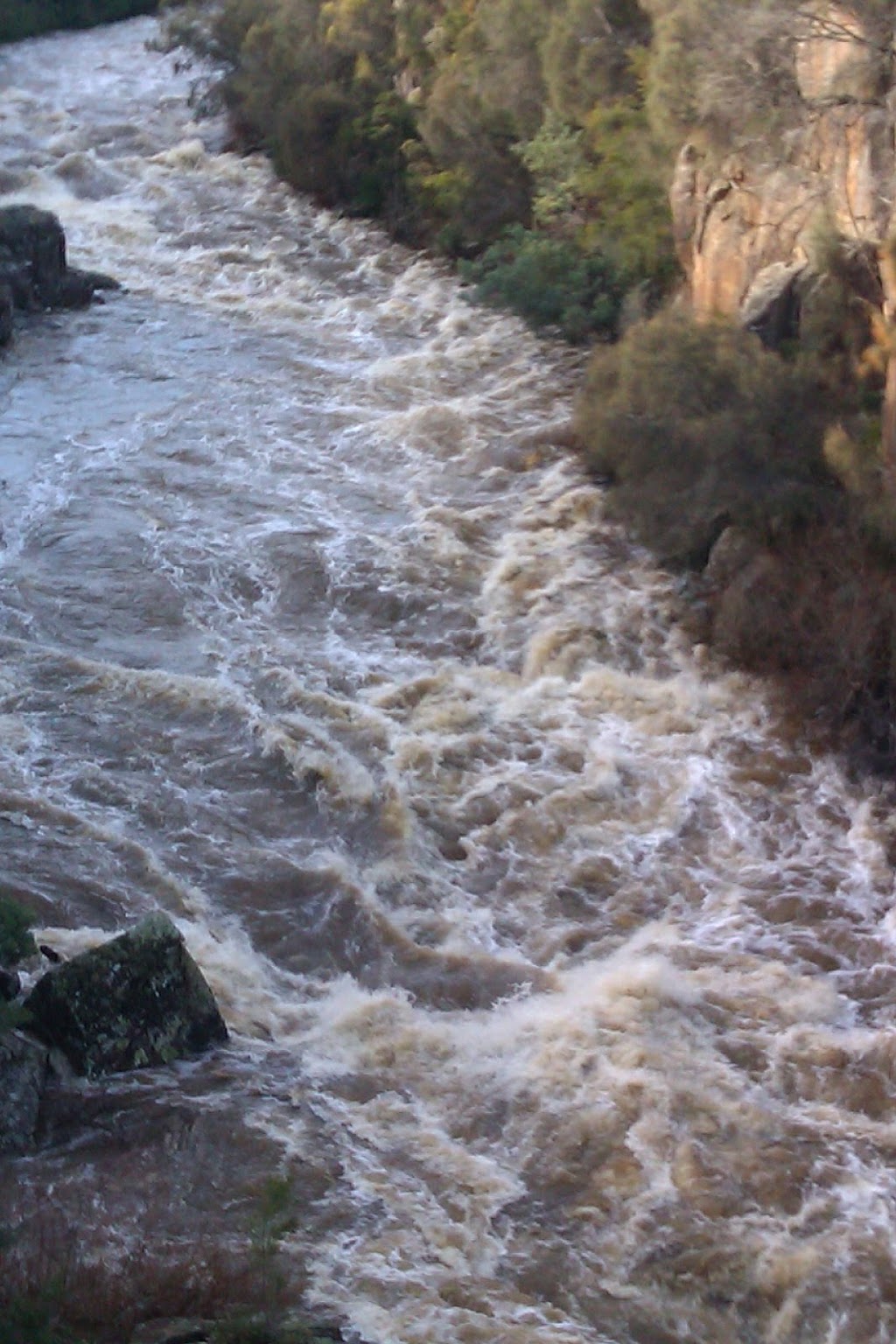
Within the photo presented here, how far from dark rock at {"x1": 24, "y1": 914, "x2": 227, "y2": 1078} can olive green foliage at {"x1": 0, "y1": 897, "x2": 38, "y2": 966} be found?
7.1 inches

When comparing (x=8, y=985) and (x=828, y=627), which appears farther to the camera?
(x=828, y=627)

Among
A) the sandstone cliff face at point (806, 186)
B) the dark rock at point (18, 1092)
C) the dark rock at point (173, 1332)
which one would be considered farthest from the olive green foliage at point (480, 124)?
the dark rock at point (173, 1332)

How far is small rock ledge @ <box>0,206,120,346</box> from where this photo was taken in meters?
→ 18.9

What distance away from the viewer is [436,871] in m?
9.73

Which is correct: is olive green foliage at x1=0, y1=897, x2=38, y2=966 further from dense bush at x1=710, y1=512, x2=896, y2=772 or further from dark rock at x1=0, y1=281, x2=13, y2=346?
dark rock at x1=0, y1=281, x2=13, y2=346

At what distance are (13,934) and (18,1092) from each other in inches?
32.7

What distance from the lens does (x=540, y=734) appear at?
1098 cm

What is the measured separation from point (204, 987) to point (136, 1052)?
48 centimetres

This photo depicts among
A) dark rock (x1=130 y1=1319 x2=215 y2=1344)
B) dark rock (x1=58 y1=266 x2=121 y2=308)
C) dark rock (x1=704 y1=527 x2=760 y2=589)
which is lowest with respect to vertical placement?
dark rock (x1=130 y1=1319 x2=215 y2=1344)

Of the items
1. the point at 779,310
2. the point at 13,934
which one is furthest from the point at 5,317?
the point at 13,934

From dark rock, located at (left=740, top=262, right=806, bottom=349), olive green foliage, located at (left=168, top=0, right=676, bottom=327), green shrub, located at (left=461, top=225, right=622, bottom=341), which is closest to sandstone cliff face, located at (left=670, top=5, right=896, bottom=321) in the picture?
dark rock, located at (left=740, top=262, right=806, bottom=349)

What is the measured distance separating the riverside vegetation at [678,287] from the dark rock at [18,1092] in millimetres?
5944

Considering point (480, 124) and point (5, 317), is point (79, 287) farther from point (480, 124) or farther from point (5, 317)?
point (480, 124)

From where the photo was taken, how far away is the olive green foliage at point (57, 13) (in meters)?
31.6
